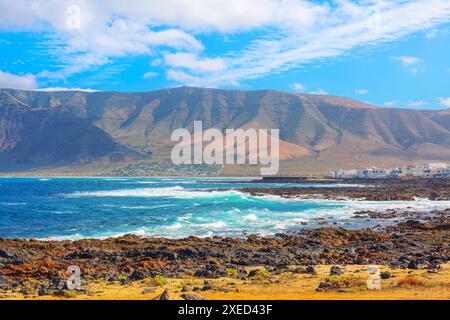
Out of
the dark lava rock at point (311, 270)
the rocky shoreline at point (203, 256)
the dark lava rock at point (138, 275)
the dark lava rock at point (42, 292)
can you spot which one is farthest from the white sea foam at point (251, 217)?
the dark lava rock at point (42, 292)

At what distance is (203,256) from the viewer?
2050 cm

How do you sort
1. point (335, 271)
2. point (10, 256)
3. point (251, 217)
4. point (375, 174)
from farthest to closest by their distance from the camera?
1. point (375, 174)
2. point (251, 217)
3. point (10, 256)
4. point (335, 271)

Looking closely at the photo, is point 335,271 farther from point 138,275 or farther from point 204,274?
point 138,275

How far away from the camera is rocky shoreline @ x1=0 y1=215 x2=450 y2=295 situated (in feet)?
54.3

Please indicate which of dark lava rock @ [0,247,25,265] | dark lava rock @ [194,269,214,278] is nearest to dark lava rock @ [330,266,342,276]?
dark lava rock @ [194,269,214,278]

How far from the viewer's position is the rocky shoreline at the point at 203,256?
651 inches

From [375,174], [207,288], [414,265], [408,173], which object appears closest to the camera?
[207,288]

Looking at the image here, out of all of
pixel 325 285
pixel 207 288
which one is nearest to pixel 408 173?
pixel 325 285

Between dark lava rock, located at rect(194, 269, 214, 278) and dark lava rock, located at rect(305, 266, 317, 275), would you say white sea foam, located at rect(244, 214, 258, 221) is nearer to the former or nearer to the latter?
dark lava rock, located at rect(305, 266, 317, 275)

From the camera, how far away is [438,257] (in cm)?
1891

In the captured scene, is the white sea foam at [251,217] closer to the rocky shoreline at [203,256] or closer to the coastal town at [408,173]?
the rocky shoreline at [203,256]
